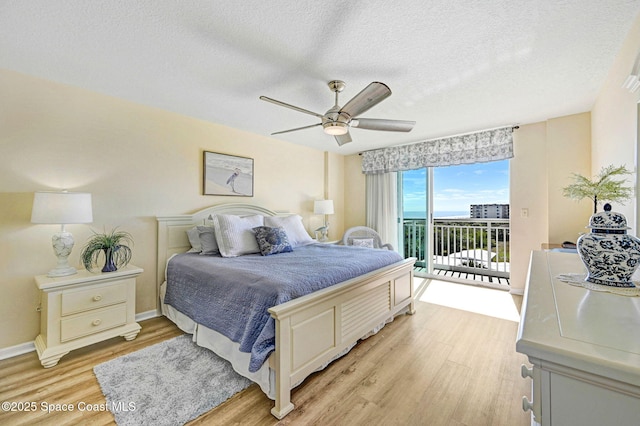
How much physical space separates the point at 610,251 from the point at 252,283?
6.14ft

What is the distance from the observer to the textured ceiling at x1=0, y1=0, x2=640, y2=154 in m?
1.56

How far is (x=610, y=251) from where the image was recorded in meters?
1.07

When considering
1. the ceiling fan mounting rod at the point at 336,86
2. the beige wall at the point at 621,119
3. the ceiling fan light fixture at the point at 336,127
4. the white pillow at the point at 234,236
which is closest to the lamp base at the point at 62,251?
the white pillow at the point at 234,236

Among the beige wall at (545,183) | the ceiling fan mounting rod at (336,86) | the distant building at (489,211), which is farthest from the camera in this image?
the distant building at (489,211)

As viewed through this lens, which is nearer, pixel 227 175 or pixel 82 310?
pixel 82 310

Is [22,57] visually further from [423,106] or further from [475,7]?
[423,106]

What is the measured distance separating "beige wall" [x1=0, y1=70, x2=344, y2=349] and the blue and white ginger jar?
357 cm

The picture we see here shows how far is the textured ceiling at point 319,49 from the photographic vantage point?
5.12 ft

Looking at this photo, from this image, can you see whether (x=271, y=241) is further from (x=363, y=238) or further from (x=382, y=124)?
(x=363, y=238)

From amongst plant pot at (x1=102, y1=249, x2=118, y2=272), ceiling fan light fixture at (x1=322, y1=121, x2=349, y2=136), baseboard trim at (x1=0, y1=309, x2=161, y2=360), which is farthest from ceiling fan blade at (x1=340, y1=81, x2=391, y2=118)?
baseboard trim at (x1=0, y1=309, x2=161, y2=360)

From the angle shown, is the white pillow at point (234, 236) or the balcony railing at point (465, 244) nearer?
the white pillow at point (234, 236)

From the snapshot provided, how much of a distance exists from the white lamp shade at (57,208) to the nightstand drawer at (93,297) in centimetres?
59

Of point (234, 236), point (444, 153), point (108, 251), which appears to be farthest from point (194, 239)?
A: point (444, 153)

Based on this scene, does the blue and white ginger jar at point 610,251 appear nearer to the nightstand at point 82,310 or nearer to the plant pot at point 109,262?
the nightstand at point 82,310
